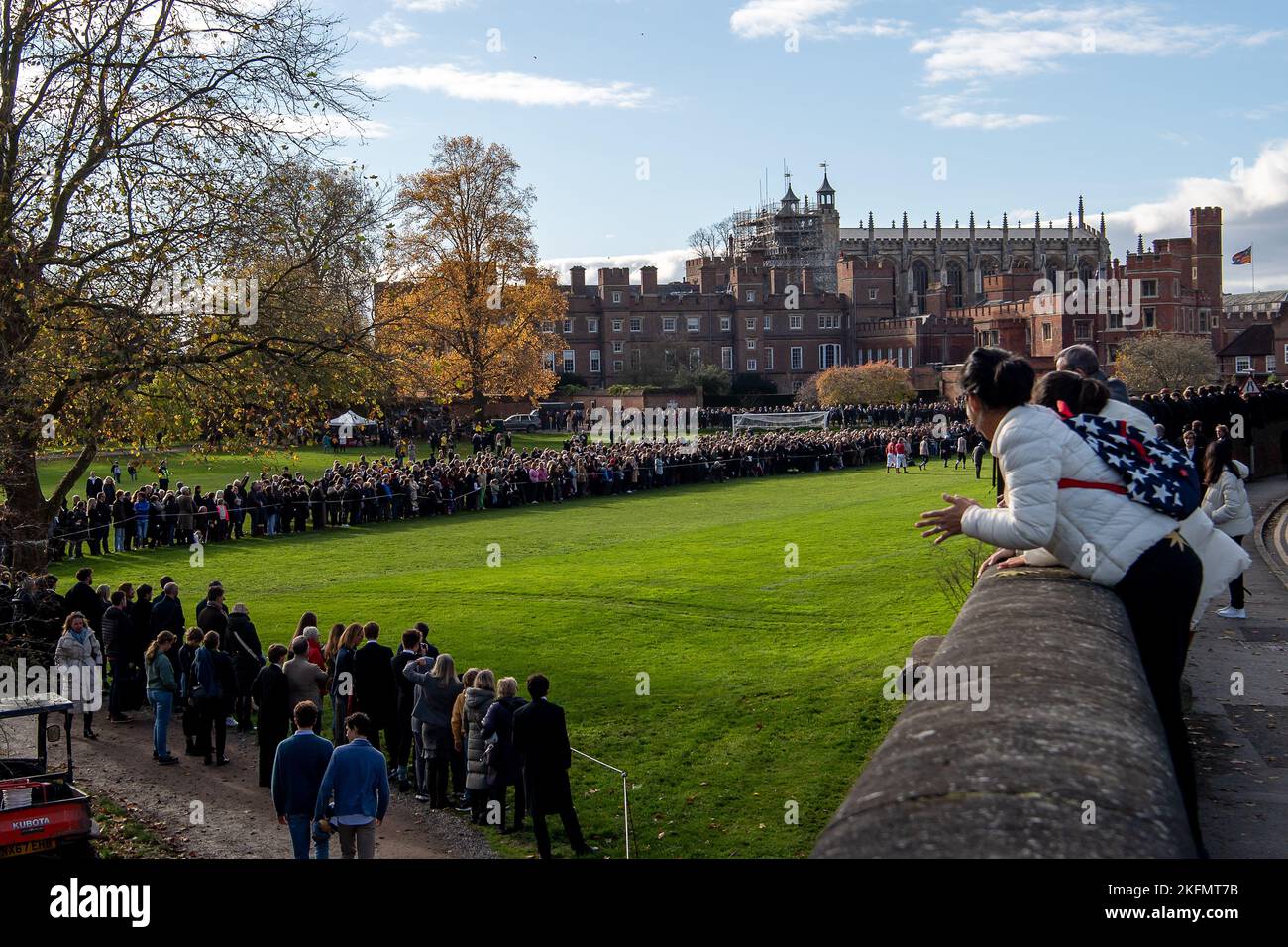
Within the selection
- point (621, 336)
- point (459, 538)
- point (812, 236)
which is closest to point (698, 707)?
point (459, 538)

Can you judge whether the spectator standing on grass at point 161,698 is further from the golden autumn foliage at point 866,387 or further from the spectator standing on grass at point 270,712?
the golden autumn foliage at point 866,387

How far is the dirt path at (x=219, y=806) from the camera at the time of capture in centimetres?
1066

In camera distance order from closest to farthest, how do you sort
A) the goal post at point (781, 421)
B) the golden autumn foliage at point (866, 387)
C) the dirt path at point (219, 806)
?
the dirt path at point (219, 806) < the goal post at point (781, 421) < the golden autumn foliage at point (866, 387)

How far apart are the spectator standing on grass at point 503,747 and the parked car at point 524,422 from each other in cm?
6011

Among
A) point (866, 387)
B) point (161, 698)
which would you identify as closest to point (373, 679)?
point (161, 698)

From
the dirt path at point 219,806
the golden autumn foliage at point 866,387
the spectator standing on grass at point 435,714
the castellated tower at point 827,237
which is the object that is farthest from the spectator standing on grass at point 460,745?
the castellated tower at point 827,237

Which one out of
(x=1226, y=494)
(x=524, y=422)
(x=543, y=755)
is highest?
(x=524, y=422)

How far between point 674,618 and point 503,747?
27.4ft

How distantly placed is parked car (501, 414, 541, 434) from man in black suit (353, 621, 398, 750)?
191 ft

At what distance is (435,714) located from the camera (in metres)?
11.6

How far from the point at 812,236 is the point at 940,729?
127358 millimetres

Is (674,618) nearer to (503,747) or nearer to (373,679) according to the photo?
(373,679)

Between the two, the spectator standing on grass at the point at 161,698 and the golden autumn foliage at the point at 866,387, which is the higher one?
the golden autumn foliage at the point at 866,387
